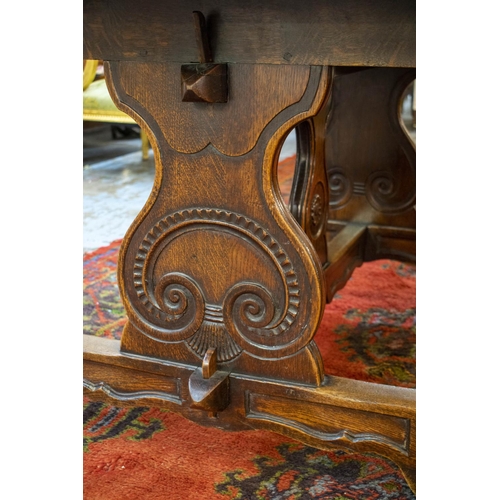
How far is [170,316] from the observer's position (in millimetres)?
1300

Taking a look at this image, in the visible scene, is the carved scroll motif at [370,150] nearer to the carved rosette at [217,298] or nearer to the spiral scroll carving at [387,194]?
the spiral scroll carving at [387,194]

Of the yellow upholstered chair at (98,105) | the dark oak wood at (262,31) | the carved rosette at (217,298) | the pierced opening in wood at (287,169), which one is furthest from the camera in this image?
the yellow upholstered chair at (98,105)

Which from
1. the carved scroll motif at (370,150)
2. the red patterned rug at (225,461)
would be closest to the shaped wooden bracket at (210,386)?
the red patterned rug at (225,461)

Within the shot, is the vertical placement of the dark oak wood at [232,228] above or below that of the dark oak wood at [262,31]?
below

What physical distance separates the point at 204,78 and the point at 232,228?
26cm

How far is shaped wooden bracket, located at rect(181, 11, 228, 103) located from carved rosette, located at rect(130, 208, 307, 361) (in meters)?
0.21

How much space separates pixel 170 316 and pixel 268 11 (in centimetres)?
58

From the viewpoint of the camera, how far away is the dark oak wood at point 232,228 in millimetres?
1043

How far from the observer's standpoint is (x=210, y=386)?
1208 mm

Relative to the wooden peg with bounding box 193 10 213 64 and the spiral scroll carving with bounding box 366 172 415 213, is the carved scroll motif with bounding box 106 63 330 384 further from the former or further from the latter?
the spiral scroll carving with bounding box 366 172 415 213

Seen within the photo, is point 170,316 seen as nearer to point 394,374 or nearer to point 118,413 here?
point 118,413

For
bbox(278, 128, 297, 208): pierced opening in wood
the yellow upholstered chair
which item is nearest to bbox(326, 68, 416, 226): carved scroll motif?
bbox(278, 128, 297, 208): pierced opening in wood

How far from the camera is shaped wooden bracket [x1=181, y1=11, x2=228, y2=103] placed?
1079 mm
